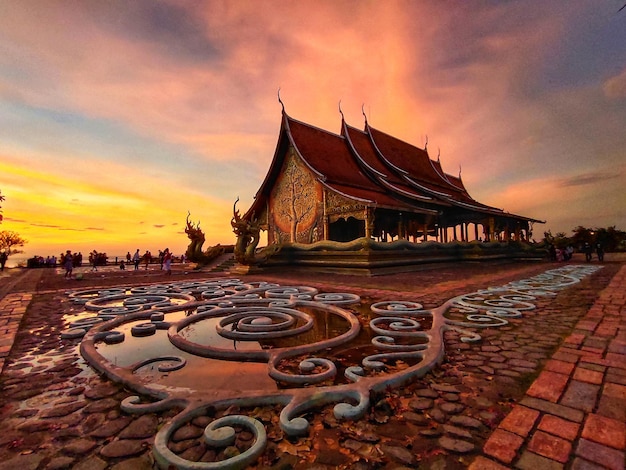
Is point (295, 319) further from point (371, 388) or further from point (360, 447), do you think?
point (360, 447)

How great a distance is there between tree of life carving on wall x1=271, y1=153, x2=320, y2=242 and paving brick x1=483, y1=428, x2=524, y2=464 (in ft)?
43.4

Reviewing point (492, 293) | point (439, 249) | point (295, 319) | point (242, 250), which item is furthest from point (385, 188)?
point (295, 319)

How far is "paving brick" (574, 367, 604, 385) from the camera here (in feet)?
7.33

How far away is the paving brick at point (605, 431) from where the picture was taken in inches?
61.6

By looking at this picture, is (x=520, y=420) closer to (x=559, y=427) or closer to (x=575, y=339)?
(x=559, y=427)

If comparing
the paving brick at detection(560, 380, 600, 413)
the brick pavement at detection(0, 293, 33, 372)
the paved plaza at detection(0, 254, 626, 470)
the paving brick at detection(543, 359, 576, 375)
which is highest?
the brick pavement at detection(0, 293, 33, 372)

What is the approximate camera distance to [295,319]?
462 centimetres

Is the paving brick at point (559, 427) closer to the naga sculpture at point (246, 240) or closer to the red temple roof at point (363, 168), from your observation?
the red temple roof at point (363, 168)

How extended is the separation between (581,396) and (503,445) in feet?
3.05

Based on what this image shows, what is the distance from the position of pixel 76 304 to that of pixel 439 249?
1421cm

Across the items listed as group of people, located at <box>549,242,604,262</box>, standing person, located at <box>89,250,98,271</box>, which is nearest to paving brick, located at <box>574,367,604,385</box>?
group of people, located at <box>549,242,604,262</box>

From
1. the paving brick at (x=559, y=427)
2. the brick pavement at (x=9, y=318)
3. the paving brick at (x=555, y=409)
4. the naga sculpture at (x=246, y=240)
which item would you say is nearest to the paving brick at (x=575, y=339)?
the paving brick at (x=555, y=409)

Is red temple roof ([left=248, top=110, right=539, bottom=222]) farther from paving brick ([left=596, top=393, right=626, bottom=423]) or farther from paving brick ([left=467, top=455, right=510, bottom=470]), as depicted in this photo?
paving brick ([left=467, top=455, right=510, bottom=470])

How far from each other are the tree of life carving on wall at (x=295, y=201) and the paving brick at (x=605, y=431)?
13175 millimetres
